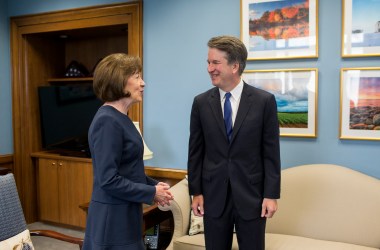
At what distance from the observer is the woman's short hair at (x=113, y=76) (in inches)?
62.6

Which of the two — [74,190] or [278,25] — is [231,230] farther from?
[74,190]

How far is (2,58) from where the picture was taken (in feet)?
13.0

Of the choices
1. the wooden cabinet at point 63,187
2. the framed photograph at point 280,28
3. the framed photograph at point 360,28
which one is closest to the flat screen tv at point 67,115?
the wooden cabinet at point 63,187

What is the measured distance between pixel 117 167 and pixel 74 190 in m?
2.53

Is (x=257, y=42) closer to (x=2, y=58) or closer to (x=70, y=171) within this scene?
(x=70, y=171)

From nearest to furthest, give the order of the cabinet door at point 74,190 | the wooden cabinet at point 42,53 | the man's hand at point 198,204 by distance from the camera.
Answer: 1. the man's hand at point 198,204
2. the wooden cabinet at point 42,53
3. the cabinet door at point 74,190

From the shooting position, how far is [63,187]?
3.94m

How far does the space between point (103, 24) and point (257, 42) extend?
4.79 ft

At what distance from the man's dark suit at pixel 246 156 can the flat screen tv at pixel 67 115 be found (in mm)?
2239

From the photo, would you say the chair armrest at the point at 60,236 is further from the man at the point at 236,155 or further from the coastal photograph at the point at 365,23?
the coastal photograph at the point at 365,23

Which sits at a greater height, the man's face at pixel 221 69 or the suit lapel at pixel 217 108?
the man's face at pixel 221 69

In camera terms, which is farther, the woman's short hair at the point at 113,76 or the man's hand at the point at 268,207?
the man's hand at the point at 268,207

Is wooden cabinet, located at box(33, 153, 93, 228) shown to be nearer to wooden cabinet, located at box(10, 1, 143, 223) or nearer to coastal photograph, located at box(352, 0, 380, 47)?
wooden cabinet, located at box(10, 1, 143, 223)

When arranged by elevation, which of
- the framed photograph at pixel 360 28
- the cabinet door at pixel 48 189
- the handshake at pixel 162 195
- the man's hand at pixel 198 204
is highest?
the framed photograph at pixel 360 28
